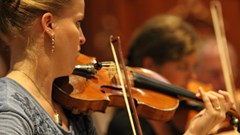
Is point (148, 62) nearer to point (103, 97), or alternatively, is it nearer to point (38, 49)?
point (103, 97)

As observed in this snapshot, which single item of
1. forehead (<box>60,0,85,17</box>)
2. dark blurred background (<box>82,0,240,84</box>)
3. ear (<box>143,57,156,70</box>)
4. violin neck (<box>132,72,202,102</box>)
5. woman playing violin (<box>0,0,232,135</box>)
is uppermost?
forehead (<box>60,0,85,17</box>)

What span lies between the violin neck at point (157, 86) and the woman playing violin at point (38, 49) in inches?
14.0

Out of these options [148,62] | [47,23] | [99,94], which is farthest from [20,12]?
[148,62]

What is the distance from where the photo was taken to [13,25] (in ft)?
4.01

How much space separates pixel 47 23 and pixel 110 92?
32cm

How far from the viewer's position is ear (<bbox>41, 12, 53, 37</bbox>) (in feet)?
4.00

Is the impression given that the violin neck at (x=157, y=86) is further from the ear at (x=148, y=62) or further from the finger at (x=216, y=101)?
the ear at (x=148, y=62)

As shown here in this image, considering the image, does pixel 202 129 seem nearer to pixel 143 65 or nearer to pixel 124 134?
pixel 124 134

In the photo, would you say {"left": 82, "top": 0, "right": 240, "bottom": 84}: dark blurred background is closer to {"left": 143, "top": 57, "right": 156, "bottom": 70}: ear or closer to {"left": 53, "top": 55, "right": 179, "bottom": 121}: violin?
{"left": 143, "top": 57, "right": 156, "bottom": 70}: ear

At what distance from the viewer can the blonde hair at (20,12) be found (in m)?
1.21

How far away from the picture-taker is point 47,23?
1.23 m

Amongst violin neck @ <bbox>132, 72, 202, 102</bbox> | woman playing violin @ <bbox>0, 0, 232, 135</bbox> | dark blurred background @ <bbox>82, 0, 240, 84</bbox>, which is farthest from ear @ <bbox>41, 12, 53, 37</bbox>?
dark blurred background @ <bbox>82, 0, 240, 84</bbox>

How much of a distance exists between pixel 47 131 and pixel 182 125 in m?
0.89

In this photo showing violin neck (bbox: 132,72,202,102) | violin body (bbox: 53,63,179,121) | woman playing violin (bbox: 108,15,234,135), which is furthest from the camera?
woman playing violin (bbox: 108,15,234,135)
